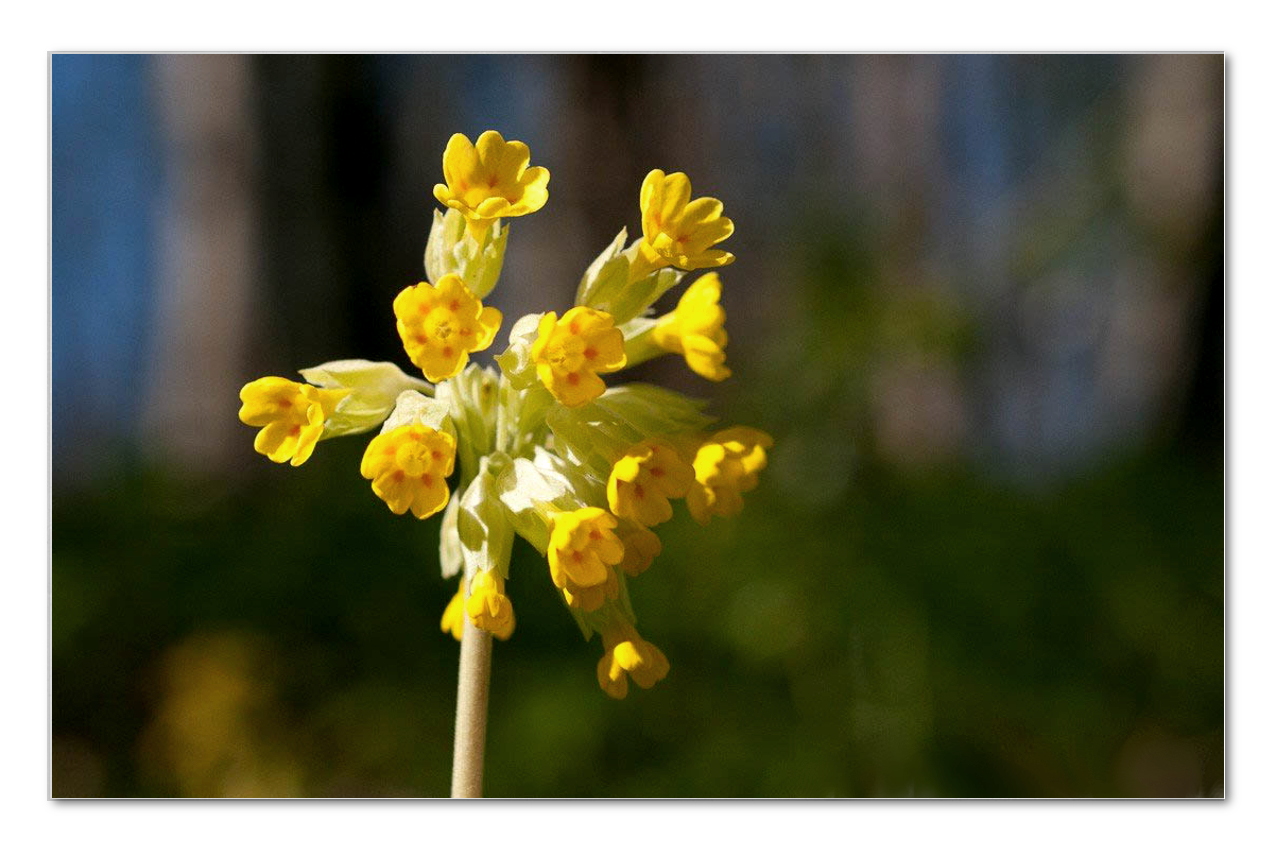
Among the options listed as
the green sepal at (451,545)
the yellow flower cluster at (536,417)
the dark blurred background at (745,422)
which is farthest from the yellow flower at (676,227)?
the dark blurred background at (745,422)

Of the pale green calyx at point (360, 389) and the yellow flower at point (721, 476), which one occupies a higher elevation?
the pale green calyx at point (360, 389)

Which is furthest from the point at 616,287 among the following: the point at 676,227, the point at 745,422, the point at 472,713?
the point at 745,422

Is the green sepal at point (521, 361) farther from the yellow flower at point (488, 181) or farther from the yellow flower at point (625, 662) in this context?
the yellow flower at point (625, 662)

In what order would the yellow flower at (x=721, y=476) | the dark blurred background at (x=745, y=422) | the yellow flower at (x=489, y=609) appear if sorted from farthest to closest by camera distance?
1. the dark blurred background at (x=745, y=422)
2. the yellow flower at (x=721, y=476)
3. the yellow flower at (x=489, y=609)

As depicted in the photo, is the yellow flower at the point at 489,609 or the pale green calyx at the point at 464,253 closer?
the yellow flower at the point at 489,609

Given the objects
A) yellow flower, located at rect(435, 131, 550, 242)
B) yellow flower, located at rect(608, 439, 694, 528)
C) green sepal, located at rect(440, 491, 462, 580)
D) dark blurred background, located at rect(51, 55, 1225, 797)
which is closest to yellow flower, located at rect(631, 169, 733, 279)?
yellow flower, located at rect(435, 131, 550, 242)

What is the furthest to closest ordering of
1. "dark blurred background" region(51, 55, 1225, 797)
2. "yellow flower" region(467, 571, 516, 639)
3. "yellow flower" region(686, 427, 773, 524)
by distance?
"dark blurred background" region(51, 55, 1225, 797), "yellow flower" region(686, 427, 773, 524), "yellow flower" region(467, 571, 516, 639)

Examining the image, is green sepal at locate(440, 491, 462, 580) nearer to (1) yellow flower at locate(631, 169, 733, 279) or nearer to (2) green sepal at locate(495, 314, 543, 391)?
(2) green sepal at locate(495, 314, 543, 391)
